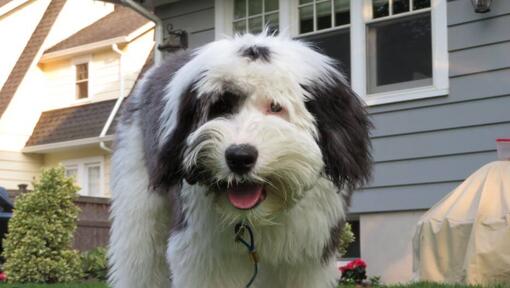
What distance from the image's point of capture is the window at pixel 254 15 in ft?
31.1

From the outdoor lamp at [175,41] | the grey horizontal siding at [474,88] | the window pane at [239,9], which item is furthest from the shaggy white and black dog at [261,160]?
the outdoor lamp at [175,41]

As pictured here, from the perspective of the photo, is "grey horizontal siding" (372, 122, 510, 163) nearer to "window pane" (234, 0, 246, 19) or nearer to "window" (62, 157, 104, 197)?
"window pane" (234, 0, 246, 19)

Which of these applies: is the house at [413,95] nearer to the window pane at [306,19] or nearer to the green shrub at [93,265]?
the window pane at [306,19]

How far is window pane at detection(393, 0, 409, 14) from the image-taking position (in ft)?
27.5

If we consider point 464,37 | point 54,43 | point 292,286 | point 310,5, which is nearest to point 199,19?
point 310,5

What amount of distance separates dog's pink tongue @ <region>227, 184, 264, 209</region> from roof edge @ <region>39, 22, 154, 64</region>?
1567cm

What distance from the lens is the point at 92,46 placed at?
19031 mm

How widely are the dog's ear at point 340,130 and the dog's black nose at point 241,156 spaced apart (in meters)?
0.41

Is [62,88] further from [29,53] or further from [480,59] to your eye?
[480,59]

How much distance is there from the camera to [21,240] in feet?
31.7

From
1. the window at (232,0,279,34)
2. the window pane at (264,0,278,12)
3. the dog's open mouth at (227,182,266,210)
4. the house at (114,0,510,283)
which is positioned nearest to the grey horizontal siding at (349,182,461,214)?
the house at (114,0,510,283)

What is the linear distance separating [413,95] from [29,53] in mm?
13838

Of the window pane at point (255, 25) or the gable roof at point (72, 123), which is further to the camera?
the gable roof at point (72, 123)

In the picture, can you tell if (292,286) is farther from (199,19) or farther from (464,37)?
(199,19)
